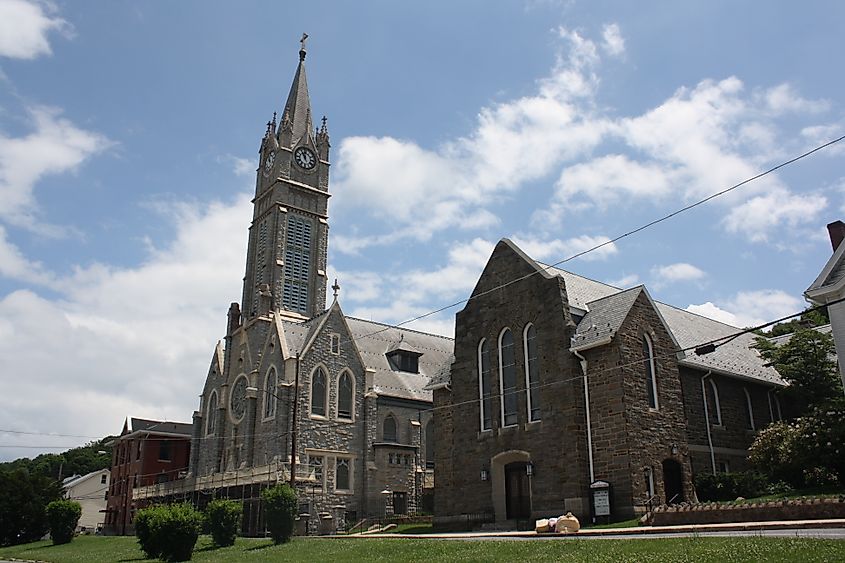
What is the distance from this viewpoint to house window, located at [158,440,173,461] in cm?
6316

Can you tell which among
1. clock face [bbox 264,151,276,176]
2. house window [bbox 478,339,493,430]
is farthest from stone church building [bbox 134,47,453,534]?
house window [bbox 478,339,493,430]

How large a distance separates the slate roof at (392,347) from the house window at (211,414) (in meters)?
11.7

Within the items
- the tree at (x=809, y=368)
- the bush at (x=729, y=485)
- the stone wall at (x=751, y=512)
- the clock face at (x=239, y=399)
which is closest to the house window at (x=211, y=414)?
the clock face at (x=239, y=399)

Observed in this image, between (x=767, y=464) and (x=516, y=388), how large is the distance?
9887 millimetres

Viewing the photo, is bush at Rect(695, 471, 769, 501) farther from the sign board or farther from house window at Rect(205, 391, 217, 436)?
house window at Rect(205, 391, 217, 436)

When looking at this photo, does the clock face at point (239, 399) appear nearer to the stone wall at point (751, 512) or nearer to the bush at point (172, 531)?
the bush at point (172, 531)

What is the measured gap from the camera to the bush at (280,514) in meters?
29.2

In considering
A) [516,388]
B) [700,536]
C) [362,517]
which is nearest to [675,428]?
[516,388]

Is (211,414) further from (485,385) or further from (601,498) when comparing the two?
(601,498)

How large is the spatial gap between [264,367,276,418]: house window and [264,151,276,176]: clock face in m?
24.0

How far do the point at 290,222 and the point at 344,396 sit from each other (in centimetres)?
Answer: 2030

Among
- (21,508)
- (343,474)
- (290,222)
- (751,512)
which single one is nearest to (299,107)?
(290,222)

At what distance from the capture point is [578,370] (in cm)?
2892

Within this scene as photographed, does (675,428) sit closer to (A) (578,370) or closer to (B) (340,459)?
(A) (578,370)
